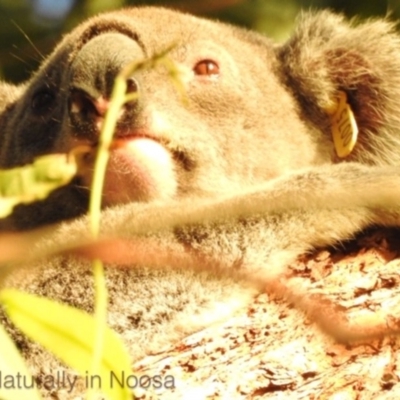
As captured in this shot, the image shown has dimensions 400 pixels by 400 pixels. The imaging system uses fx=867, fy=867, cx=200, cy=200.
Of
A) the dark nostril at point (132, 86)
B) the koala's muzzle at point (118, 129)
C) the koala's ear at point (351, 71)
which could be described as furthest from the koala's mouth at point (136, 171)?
the koala's ear at point (351, 71)

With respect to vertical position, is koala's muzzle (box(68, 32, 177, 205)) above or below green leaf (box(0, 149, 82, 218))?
above

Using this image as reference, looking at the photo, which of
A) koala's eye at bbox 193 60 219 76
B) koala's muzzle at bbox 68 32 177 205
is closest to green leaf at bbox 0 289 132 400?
koala's muzzle at bbox 68 32 177 205

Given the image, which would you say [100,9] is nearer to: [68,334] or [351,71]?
[351,71]

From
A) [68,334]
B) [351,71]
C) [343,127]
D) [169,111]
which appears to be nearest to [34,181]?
[68,334]

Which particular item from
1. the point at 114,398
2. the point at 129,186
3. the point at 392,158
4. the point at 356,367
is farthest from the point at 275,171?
the point at 114,398

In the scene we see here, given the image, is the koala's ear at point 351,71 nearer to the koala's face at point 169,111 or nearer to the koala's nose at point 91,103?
the koala's face at point 169,111

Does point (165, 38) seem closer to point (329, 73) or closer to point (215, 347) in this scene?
point (329, 73)

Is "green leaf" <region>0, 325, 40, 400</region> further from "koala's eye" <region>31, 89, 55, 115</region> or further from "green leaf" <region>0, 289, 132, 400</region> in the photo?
"koala's eye" <region>31, 89, 55, 115</region>
